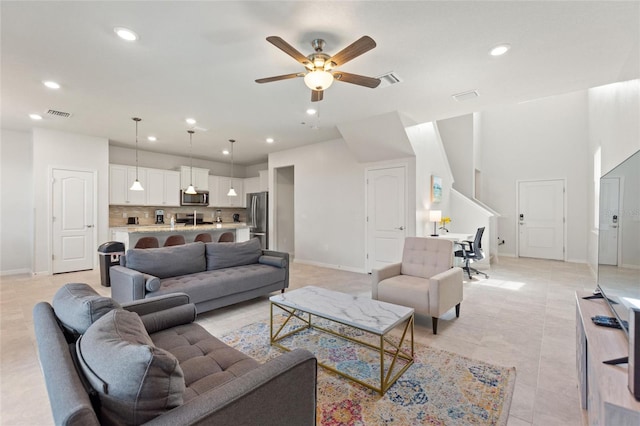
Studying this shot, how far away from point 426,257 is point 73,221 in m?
6.62

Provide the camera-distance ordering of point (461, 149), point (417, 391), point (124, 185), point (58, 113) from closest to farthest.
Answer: point (417, 391) < point (58, 113) < point (124, 185) < point (461, 149)

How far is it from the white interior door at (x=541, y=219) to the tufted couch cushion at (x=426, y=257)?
5897 millimetres

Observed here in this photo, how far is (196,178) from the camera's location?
26.1ft

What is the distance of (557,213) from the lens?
729 cm

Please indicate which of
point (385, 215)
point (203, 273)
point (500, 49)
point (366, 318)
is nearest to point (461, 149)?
point (385, 215)

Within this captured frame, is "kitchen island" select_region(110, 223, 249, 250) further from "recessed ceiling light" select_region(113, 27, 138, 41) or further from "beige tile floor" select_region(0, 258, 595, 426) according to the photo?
"recessed ceiling light" select_region(113, 27, 138, 41)

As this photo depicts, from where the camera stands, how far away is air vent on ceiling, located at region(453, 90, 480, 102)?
3707 millimetres

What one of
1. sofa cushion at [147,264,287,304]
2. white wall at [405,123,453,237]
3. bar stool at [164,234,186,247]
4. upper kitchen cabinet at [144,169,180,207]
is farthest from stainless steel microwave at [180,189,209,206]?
white wall at [405,123,453,237]

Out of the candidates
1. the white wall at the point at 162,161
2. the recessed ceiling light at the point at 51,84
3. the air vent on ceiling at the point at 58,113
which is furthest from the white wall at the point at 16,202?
the recessed ceiling light at the point at 51,84

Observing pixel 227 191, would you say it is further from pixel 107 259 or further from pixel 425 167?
pixel 425 167

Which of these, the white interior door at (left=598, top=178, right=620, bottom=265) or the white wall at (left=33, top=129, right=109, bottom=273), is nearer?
the white interior door at (left=598, top=178, right=620, bottom=265)

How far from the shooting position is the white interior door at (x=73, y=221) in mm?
5512

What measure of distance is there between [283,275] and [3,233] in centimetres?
578

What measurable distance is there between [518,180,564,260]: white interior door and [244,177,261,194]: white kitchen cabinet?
24.7 ft
